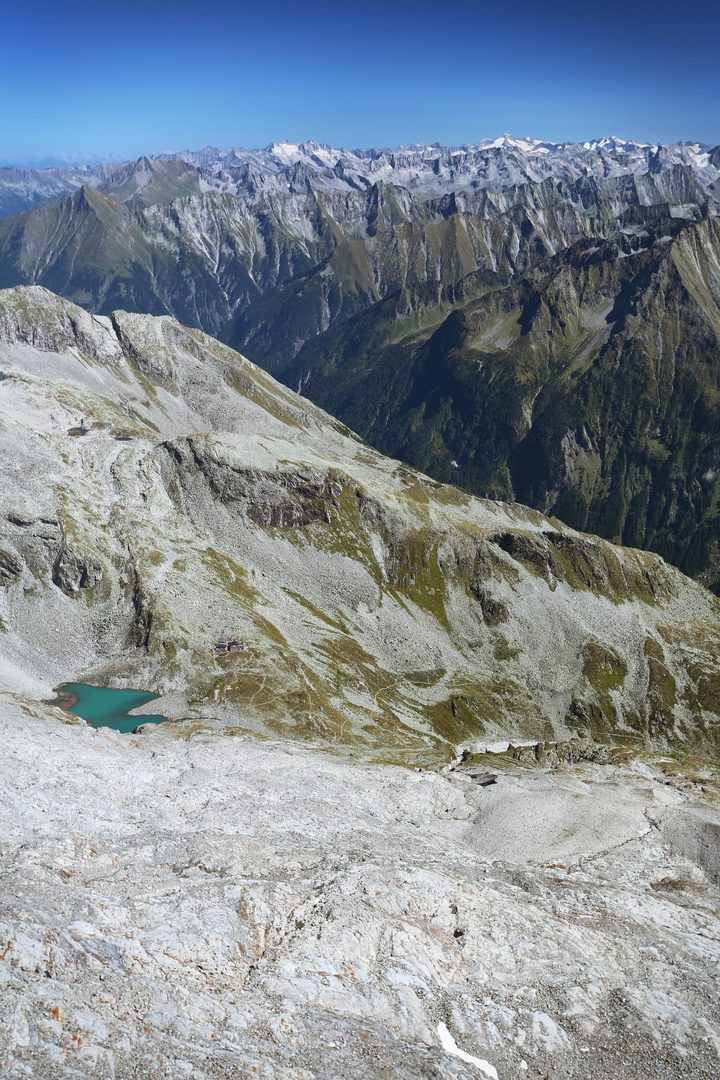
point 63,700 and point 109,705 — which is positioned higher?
point 63,700

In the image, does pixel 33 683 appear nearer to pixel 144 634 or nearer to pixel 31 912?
pixel 144 634

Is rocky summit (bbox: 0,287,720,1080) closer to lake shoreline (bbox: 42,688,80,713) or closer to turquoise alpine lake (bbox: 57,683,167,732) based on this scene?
lake shoreline (bbox: 42,688,80,713)

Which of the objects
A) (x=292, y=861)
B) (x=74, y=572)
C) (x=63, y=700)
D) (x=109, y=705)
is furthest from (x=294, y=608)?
(x=292, y=861)

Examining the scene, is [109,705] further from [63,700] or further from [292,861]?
[292,861]

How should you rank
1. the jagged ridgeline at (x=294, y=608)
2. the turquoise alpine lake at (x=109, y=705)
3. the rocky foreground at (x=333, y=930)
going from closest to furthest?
1. the rocky foreground at (x=333, y=930)
2. the turquoise alpine lake at (x=109, y=705)
3. the jagged ridgeline at (x=294, y=608)

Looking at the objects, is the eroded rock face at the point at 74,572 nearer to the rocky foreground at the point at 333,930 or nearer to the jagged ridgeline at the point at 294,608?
the jagged ridgeline at the point at 294,608

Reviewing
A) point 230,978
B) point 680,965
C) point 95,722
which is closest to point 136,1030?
point 230,978

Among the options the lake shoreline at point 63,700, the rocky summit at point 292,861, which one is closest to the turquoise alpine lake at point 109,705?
the lake shoreline at point 63,700
